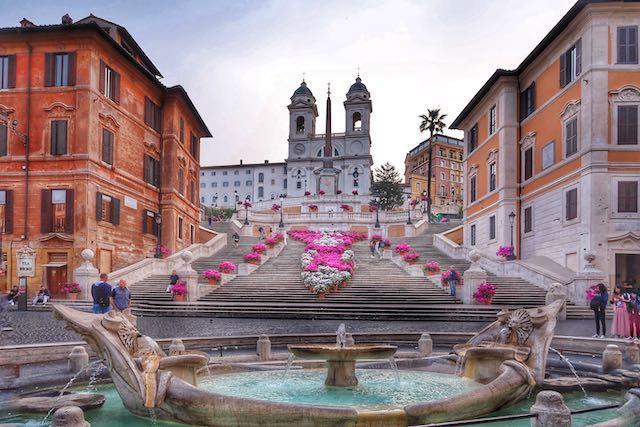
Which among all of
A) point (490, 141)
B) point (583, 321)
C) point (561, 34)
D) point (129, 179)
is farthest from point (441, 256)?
point (129, 179)

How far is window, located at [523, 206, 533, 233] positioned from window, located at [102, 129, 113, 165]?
23392mm

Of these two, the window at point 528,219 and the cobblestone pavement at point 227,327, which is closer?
the cobblestone pavement at point 227,327

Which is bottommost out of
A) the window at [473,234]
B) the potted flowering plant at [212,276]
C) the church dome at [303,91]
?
the potted flowering plant at [212,276]

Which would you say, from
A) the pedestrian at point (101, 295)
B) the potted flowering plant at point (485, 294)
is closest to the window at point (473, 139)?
the potted flowering plant at point (485, 294)

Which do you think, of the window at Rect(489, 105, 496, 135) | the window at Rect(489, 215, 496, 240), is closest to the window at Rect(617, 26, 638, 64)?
the window at Rect(489, 105, 496, 135)

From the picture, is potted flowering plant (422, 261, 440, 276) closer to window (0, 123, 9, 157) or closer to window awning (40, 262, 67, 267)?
window awning (40, 262, 67, 267)

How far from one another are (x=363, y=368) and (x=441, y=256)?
2652cm

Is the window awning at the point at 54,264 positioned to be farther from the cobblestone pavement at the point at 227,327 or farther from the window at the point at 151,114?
the window at the point at 151,114

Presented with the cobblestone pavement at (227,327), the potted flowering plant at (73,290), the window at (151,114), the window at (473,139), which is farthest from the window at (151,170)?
the window at (473,139)

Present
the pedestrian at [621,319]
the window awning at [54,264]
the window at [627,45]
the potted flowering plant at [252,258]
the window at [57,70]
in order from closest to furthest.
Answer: the pedestrian at [621,319] → the window at [627,45] → the window awning at [54,264] → the window at [57,70] → the potted flowering plant at [252,258]

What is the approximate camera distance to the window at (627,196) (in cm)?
2583

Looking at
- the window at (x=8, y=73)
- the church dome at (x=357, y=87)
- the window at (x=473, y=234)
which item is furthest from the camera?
the church dome at (x=357, y=87)

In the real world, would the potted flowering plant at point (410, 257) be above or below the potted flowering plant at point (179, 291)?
above

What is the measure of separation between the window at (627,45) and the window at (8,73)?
29785 millimetres
